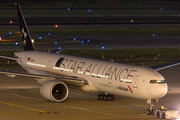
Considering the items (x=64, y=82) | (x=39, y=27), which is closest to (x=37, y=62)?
(x=64, y=82)

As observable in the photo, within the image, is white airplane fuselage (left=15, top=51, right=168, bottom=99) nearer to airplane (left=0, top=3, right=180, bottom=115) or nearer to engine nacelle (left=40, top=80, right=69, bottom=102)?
airplane (left=0, top=3, right=180, bottom=115)

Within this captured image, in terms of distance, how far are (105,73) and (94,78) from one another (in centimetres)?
147

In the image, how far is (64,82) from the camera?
36.4 metres

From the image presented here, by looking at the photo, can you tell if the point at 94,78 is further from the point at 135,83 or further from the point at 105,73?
the point at 135,83

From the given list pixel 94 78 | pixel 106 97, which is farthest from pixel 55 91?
pixel 106 97

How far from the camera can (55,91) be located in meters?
34.8

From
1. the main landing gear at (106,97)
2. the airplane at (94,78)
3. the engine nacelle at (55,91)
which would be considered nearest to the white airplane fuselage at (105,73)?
the airplane at (94,78)

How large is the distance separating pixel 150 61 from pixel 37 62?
23.4 m

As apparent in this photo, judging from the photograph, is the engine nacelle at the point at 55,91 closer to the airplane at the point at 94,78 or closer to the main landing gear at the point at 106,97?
the airplane at the point at 94,78

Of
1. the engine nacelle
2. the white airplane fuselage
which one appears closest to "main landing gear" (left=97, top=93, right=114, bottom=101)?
the white airplane fuselage

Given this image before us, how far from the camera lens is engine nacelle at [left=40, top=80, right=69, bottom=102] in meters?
33.7

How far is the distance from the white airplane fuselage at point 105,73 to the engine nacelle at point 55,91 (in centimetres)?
213

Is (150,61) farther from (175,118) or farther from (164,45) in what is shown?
(175,118)

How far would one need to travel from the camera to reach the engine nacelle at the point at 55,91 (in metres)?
33.7
